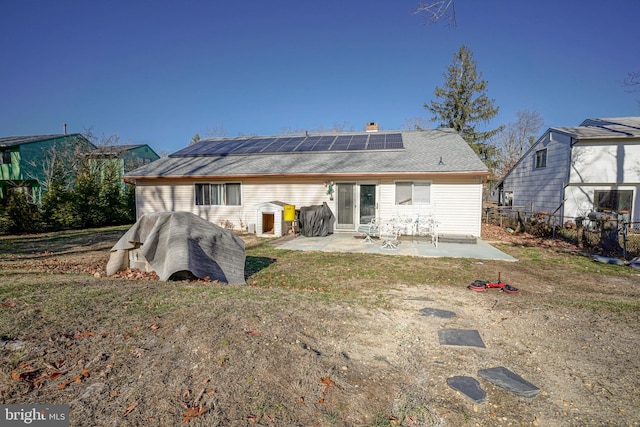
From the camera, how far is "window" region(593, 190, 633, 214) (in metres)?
13.4

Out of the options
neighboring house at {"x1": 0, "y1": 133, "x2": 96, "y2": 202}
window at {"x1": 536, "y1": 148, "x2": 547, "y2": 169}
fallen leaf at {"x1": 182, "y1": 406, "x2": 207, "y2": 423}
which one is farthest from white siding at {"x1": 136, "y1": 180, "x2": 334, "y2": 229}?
window at {"x1": 536, "y1": 148, "x2": 547, "y2": 169}

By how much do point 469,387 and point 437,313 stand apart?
5.76 feet

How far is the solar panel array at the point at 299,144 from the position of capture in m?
14.3

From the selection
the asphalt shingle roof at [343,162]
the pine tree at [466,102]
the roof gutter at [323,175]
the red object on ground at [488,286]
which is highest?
the pine tree at [466,102]

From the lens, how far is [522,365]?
2.96 metres

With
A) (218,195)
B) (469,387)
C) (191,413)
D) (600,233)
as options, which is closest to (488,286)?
(469,387)

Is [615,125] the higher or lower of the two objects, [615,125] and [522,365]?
the higher

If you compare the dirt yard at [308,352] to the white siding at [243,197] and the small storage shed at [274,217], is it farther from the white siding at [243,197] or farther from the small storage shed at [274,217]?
the white siding at [243,197]

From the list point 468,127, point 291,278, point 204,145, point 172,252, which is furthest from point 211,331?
point 468,127

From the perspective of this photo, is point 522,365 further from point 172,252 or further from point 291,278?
point 172,252

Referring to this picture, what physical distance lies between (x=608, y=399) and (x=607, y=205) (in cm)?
1557

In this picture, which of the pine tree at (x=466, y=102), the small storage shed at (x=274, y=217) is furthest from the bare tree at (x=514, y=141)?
the small storage shed at (x=274, y=217)

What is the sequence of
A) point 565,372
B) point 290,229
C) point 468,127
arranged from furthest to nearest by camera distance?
point 468,127
point 290,229
point 565,372

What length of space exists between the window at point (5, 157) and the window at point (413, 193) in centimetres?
2786
